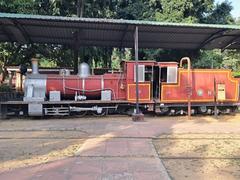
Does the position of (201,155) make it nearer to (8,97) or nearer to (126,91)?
(126,91)

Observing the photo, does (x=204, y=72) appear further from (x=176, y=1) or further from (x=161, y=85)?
(x=176, y=1)

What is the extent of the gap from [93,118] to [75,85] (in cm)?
187

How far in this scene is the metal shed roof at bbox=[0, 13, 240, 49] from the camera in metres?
17.2

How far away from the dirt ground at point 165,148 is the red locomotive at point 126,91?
384 cm

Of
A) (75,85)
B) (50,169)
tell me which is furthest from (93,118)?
(50,169)

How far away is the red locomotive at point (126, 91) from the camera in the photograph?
59.9 feet

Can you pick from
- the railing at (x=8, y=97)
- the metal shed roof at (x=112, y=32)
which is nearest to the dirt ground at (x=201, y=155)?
the metal shed roof at (x=112, y=32)

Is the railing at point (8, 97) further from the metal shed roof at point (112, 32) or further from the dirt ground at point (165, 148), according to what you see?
the dirt ground at point (165, 148)

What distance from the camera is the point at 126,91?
1884 cm

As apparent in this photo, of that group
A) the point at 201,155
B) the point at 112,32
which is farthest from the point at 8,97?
the point at 201,155

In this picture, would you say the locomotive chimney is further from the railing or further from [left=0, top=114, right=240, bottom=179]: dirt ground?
[left=0, top=114, right=240, bottom=179]: dirt ground

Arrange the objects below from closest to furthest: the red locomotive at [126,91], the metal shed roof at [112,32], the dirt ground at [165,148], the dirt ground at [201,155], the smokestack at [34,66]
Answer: the dirt ground at [201,155] → the dirt ground at [165,148] → the metal shed roof at [112,32] → the red locomotive at [126,91] → the smokestack at [34,66]

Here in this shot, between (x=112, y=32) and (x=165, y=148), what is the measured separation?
34.8 feet

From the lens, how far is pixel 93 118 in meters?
18.3
